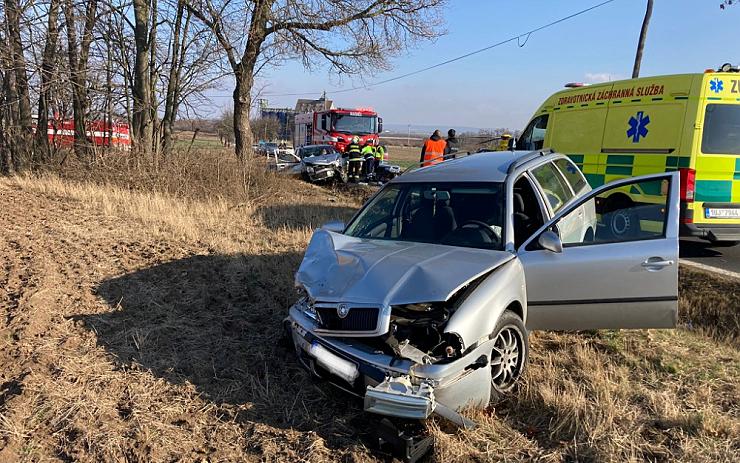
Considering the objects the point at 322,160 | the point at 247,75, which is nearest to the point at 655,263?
the point at 322,160

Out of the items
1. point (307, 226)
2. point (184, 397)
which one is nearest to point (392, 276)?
point (184, 397)

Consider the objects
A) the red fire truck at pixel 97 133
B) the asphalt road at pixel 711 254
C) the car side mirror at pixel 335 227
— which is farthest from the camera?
the red fire truck at pixel 97 133

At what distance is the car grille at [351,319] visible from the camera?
309cm

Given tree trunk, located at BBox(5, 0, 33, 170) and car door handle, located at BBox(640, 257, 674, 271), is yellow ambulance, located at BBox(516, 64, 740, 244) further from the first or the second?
tree trunk, located at BBox(5, 0, 33, 170)

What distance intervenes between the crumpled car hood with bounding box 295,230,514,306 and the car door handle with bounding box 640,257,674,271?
1008 mm

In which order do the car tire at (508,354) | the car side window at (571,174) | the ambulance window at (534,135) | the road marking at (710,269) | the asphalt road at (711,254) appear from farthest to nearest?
the ambulance window at (534,135)
the asphalt road at (711,254)
the road marking at (710,269)
the car side window at (571,174)
the car tire at (508,354)

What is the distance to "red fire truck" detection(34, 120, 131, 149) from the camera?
43.8 ft

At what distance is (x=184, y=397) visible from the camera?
3518 mm

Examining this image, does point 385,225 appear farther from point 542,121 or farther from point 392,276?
point 542,121

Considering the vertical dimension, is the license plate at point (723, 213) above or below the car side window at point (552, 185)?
below

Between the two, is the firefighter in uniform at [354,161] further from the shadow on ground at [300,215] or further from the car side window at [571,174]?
the car side window at [571,174]

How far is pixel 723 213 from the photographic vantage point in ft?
23.0

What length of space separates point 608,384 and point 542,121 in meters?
7.69

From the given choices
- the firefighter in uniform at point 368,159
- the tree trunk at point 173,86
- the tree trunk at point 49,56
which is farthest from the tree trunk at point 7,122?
the firefighter in uniform at point 368,159
